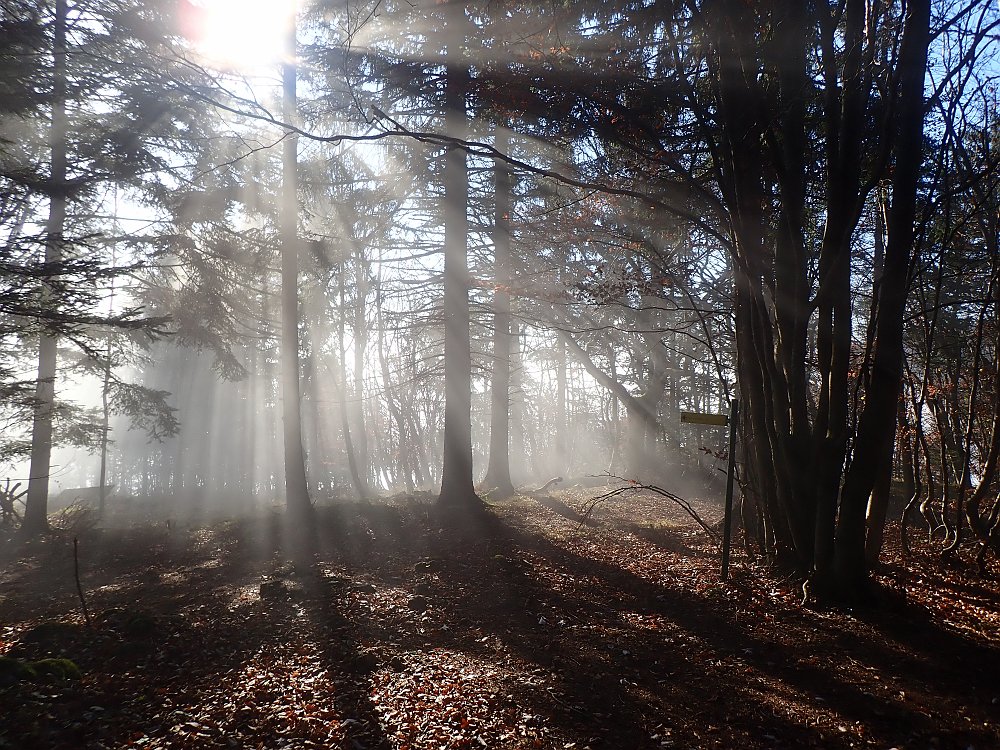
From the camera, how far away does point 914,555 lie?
7.45 metres

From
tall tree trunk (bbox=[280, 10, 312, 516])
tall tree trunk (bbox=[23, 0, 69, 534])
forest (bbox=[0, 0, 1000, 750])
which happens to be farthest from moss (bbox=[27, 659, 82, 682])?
tall tree trunk (bbox=[23, 0, 69, 534])

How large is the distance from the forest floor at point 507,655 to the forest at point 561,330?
0.14 ft

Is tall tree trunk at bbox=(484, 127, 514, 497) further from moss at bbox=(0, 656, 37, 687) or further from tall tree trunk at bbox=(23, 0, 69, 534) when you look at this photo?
moss at bbox=(0, 656, 37, 687)

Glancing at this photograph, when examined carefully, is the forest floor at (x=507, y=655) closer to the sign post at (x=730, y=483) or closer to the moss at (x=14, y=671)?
the moss at (x=14, y=671)

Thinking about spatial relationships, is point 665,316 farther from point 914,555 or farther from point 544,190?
point 914,555

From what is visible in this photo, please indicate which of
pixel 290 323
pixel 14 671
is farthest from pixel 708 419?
pixel 290 323

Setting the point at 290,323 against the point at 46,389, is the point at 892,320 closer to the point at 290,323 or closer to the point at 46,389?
the point at 290,323

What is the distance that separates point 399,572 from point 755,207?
675cm

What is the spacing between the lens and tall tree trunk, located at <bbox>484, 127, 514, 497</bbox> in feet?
47.9

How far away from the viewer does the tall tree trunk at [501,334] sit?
1459 cm

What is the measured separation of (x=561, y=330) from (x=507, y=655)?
17.5 feet

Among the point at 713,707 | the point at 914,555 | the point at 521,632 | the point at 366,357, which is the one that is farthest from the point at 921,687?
the point at 366,357

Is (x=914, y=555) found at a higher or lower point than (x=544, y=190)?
lower

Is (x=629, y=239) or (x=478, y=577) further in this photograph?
(x=629, y=239)
